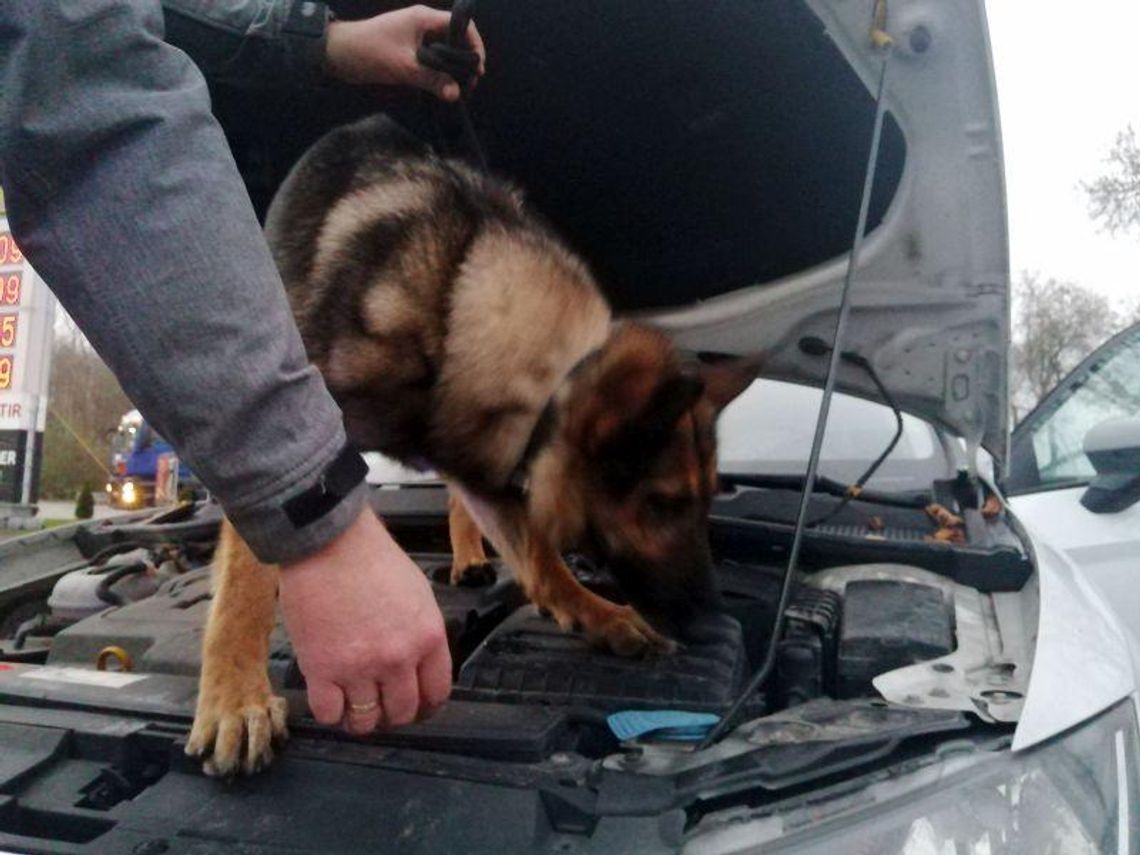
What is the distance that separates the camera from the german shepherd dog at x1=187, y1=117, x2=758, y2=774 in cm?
238

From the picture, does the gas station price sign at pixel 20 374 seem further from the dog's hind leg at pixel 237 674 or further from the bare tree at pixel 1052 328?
the bare tree at pixel 1052 328

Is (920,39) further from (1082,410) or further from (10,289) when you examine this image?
(10,289)

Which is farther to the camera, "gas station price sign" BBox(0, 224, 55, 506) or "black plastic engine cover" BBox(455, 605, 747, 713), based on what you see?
"gas station price sign" BBox(0, 224, 55, 506)

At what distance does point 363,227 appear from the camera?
8.42 ft

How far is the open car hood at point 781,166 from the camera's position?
2121 millimetres

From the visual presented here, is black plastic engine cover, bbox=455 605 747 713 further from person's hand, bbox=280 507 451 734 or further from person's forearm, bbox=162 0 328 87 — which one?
person's forearm, bbox=162 0 328 87

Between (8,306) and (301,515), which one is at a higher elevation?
(301,515)

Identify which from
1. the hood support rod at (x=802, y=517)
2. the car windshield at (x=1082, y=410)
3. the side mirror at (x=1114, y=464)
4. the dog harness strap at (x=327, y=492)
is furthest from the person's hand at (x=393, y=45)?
the car windshield at (x=1082, y=410)

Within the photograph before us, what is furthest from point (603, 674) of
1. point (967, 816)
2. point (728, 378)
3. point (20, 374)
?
point (20, 374)

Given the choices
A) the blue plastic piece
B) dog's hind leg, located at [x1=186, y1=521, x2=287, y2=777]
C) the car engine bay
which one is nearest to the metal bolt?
the car engine bay

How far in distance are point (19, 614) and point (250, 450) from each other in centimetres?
228

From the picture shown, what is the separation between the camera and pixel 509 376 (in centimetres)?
242

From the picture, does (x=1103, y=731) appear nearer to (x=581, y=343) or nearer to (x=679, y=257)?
(x=581, y=343)

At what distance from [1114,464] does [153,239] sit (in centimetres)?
291
